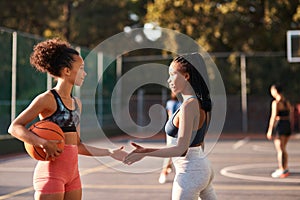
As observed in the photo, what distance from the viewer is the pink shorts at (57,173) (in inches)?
159

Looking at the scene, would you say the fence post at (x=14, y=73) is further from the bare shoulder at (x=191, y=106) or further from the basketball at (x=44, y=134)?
the bare shoulder at (x=191, y=106)

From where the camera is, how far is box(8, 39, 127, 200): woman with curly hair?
3.99 metres

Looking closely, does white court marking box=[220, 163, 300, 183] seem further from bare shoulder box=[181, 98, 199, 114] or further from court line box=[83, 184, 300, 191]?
bare shoulder box=[181, 98, 199, 114]

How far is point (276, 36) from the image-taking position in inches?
1313

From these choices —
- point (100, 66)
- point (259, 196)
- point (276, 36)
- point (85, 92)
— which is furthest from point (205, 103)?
point (276, 36)

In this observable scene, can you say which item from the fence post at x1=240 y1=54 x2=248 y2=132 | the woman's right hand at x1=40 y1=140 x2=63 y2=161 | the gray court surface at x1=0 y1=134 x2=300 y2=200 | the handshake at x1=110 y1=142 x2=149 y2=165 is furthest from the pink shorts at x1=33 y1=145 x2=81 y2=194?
the fence post at x1=240 y1=54 x2=248 y2=132

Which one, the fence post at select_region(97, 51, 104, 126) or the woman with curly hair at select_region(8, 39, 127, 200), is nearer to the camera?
the woman with curly hair at select_region(8, 39, 127, 200)

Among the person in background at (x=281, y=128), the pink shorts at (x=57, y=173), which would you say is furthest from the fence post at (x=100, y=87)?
the pink shorts at (x=57, y=173)

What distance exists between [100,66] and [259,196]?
706 inches

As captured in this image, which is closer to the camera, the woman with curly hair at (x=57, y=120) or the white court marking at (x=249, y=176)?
the woman with curly hair at (x=57, y=120)

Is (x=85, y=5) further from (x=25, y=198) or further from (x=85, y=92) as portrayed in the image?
(x=25, y=198)

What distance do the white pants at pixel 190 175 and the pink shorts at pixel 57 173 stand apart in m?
0.80

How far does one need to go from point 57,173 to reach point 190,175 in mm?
999

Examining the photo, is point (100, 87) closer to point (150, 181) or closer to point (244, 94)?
point (244, 94)
